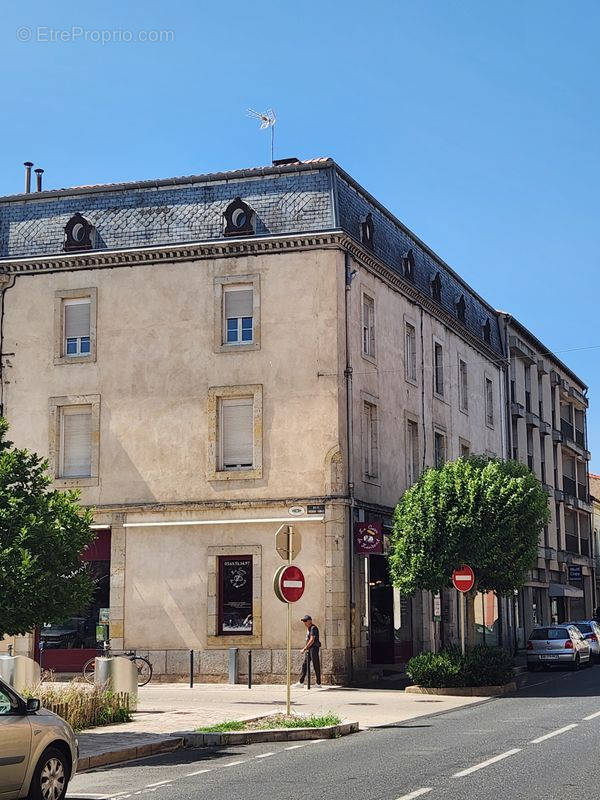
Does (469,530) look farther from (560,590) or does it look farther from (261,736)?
(560,590)

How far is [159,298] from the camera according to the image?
30.1 metres

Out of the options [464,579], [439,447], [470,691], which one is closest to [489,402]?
[439,447]

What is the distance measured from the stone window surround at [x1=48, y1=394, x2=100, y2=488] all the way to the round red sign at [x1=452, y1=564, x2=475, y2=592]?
9.63 m

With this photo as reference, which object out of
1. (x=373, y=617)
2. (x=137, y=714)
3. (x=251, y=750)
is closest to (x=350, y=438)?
(x=373, y=617)

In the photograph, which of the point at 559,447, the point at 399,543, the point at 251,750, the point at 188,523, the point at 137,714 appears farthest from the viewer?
the point at 559,447

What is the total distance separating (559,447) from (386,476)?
26.3m

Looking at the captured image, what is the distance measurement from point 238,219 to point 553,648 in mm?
15213

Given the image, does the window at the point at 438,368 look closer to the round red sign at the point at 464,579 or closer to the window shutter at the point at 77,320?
the window shutter at the point at 77,320

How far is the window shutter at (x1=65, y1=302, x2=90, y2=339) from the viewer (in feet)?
101

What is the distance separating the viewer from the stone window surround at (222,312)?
2931 centimetres

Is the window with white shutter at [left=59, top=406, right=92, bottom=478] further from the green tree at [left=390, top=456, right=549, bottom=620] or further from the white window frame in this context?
the green tree at [left=390, top=456, right=549, bottom=620]

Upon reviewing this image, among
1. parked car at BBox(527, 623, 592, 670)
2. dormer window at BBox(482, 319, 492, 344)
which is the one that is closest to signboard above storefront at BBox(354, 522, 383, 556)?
parked car at BBox(527, 623, 592, 670)

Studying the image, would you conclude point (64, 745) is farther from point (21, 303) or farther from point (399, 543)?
point (21, 303)

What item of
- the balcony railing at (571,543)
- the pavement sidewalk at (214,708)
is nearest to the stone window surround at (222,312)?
the pavement sidewalk at (214,708)
